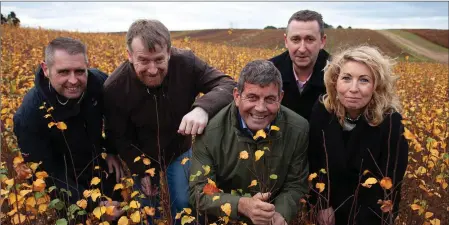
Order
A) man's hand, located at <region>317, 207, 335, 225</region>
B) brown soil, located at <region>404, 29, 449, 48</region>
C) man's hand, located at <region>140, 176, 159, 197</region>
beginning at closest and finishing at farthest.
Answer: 1. man's hand, located at <region>317, 207, 335, 225</region>
2. man's hand, located at <region>140, 176, 159, 197</region>
3. brown soil, located at <region>404, 29, 449, 48</region>

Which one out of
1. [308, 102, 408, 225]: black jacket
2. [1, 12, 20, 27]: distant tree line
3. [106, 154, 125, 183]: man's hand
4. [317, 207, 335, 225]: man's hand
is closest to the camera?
[308, 102, 408, 225]: black jacket

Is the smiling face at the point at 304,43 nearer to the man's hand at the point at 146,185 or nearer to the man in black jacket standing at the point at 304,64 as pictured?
the man in black jacket standing at the point at 304,64

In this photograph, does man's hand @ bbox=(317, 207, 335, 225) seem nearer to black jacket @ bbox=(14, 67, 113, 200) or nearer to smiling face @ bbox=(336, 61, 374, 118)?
smiling face @ bbox=(336, 61, 374, 118)

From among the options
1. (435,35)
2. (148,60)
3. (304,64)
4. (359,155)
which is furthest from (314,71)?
(435,35)

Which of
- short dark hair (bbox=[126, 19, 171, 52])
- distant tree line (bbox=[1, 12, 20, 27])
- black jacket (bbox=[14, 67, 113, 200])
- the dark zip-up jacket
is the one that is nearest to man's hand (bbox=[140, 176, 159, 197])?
the dark zip-up jacket

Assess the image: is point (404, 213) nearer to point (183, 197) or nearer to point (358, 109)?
point (358, 109)

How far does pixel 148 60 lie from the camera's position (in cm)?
297

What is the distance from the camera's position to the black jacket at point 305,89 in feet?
11.8

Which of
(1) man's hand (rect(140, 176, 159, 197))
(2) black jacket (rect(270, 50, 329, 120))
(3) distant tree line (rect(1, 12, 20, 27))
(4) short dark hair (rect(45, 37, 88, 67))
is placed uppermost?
(3) distant tree line (rect(1, 12, 20, 27))

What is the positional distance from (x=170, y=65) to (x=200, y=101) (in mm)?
548

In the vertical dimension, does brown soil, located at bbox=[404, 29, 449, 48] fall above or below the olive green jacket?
above

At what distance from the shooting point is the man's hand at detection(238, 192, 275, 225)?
230 cm

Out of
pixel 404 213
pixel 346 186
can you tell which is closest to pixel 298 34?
pixel 346 186

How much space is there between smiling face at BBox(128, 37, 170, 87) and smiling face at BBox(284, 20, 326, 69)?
4.22 ft
